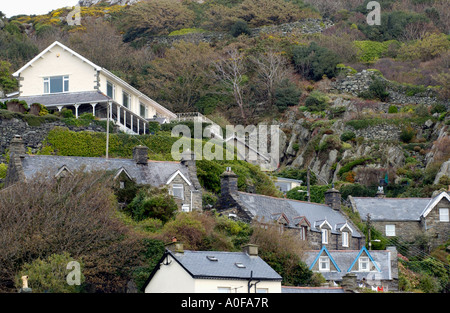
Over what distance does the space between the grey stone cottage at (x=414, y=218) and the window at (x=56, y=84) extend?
20406 millimetres

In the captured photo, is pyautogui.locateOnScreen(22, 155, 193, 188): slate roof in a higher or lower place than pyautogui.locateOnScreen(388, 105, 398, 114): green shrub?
lower

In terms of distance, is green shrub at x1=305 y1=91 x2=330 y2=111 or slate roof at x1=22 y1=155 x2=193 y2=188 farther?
green shrub at x1=305 y1=91 x2=330 y2=111

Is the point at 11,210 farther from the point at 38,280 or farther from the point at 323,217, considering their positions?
the point at 323,217

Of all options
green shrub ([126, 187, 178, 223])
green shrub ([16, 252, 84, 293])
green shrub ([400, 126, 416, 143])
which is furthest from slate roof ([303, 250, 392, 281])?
green shrub ([400, 126, 416, 143])

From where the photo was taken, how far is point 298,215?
49.0m

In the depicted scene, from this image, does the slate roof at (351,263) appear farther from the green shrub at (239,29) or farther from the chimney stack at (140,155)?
the green shrub at (239,29)

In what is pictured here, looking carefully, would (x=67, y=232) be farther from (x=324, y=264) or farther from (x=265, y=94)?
(x=265, y=94)

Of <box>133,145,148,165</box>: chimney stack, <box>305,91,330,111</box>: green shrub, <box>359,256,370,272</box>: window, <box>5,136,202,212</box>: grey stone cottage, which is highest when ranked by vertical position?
<box>305,91,330,111</box>: green shrub

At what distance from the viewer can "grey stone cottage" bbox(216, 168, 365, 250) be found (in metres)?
46.1

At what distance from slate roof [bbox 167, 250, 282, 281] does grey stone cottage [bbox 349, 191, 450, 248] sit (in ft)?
67.2

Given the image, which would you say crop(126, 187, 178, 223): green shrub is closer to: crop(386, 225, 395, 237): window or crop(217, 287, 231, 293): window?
crop(217, 287, 231, 293): window

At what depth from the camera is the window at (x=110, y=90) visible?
2446 inches

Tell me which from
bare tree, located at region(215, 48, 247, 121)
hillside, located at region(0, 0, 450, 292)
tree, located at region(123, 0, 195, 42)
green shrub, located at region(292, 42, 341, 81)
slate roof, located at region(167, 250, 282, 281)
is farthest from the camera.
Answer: tree, located at region(123, 0, 195, 42)
